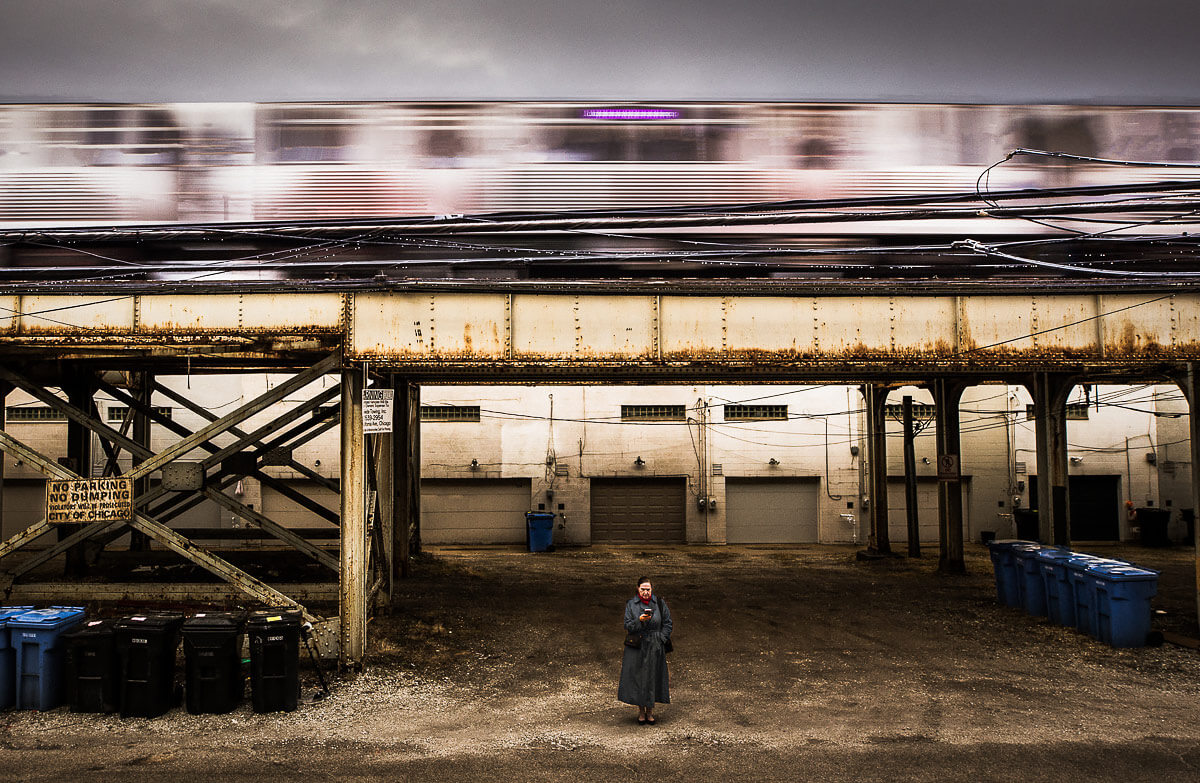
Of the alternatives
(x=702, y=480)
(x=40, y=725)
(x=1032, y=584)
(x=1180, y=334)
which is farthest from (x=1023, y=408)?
(x=40, y=725)

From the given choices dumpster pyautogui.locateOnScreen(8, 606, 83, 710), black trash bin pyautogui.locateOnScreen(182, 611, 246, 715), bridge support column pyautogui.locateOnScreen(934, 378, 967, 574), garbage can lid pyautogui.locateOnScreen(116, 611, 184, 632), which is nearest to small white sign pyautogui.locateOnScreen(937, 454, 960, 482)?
bridge support column pyautogui.locateOnScreen(934, 378, 967, 574)

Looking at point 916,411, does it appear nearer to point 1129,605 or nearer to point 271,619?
point 1129,605

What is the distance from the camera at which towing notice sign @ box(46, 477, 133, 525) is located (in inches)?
376

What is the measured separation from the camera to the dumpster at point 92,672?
7.97m

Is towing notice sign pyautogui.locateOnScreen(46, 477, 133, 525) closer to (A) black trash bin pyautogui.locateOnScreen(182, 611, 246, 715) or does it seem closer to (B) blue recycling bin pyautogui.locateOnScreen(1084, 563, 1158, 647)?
(A) black trash bin pyautogui.locateOnScreen(182, 611, 246, 715)

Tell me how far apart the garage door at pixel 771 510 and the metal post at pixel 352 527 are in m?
15.6

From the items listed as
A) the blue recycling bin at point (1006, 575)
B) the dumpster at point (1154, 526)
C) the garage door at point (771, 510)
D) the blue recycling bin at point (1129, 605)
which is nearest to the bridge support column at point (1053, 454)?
the blue recycling bin at point (1006, 575)

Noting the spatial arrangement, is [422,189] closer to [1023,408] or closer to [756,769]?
[756,769]

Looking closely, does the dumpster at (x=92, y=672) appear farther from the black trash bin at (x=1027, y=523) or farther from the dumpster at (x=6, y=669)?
the black trash bin at (x=1027, y=523)

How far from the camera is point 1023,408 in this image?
2411 centimetres

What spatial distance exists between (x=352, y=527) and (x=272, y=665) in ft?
6.35

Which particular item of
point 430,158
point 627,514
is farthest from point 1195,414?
point 627,514

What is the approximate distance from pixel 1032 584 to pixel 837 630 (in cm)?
369

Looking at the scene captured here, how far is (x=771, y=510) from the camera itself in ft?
78.4
